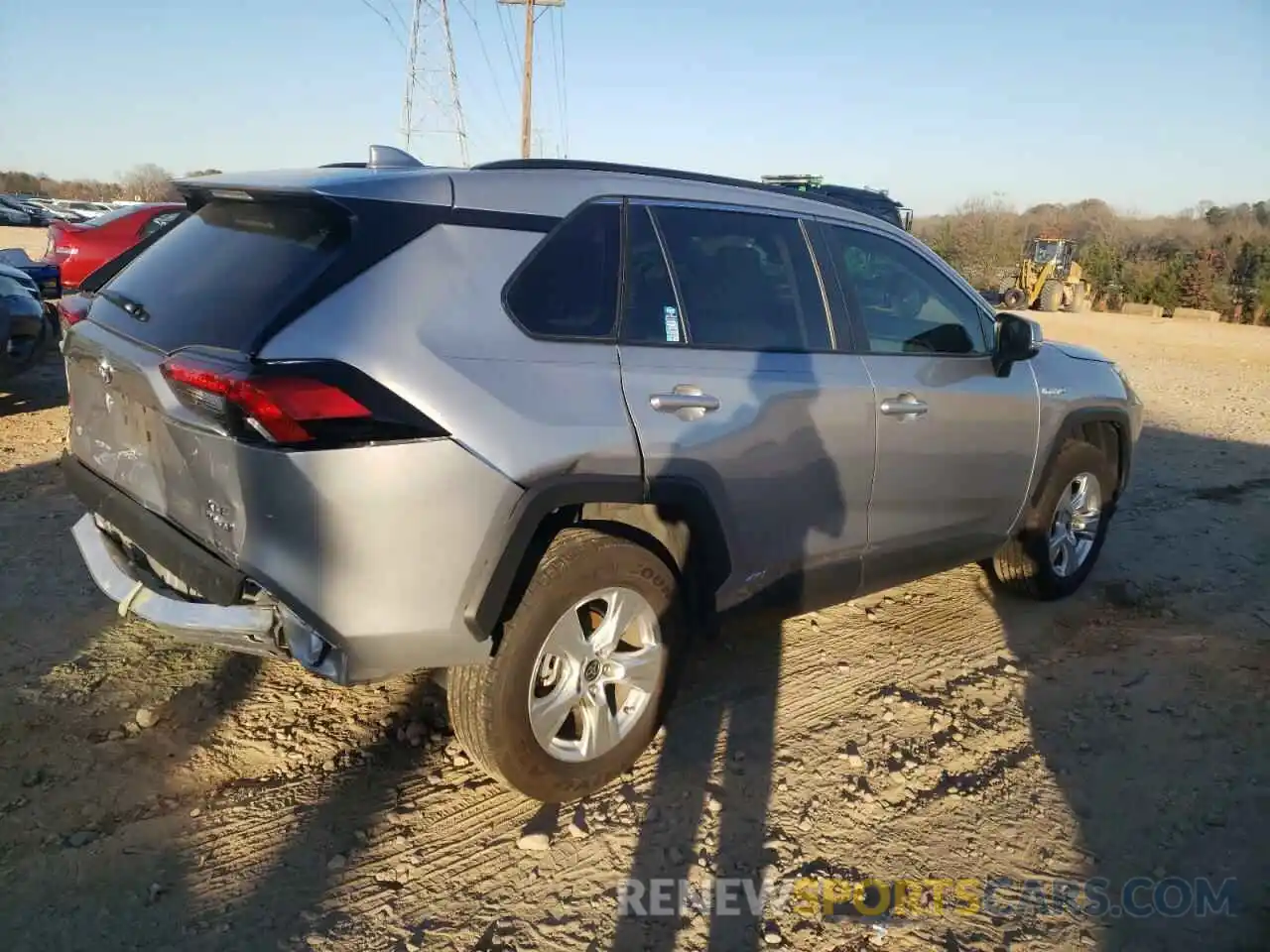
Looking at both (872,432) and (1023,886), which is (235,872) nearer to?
(1023,886)

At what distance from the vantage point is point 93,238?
9.98m

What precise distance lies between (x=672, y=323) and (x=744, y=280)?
0.46 meters

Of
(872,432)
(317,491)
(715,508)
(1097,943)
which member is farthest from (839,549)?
(317,491)

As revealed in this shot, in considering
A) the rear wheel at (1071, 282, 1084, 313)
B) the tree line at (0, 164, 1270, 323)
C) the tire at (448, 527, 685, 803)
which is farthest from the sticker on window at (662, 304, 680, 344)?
the rear wheel at (1071, 282, 1084, 313)

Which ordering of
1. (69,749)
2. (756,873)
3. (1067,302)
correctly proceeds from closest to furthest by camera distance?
(756,873) < (69,749) < (1067,302)

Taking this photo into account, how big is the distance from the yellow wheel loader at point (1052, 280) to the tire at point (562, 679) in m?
27.0

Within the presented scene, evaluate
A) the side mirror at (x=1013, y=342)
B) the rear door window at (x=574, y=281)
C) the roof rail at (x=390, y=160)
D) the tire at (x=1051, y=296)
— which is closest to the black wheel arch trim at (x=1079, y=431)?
the side mirror at (x=1013, y=342)

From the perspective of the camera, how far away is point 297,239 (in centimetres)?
258

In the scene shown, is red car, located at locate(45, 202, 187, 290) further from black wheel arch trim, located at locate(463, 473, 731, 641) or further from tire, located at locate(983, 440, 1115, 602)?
tire, located at locate(983, 440, 1115, 602)

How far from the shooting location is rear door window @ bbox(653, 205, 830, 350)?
3158 millimetres

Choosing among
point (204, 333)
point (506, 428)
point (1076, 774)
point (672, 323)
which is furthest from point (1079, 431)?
point (204, 333)

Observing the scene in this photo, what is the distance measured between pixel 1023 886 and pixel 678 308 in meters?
2.06

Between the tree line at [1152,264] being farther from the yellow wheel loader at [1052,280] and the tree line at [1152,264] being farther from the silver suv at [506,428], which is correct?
the silver suv at [506,428]

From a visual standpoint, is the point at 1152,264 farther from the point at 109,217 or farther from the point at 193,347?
the point at 193,347
